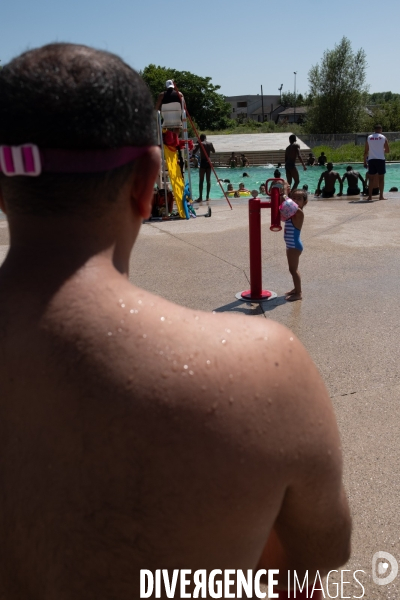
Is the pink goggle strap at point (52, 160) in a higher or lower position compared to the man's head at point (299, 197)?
higher

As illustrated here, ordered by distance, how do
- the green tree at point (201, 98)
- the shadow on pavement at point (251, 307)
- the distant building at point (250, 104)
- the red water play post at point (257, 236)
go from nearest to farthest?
the red water play post at point (257, 236), the shadow on pavement at point (251, 307), the green tree at point (201, 98), the distant building at point (250, 104)

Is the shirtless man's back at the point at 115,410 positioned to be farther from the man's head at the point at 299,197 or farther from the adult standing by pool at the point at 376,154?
the adult standing by pool at the point at 376,154

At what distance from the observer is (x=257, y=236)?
20.7ft

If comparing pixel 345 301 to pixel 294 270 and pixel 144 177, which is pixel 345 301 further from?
pixel 144 177

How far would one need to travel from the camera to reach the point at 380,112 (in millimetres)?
52000

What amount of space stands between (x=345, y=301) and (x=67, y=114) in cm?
563

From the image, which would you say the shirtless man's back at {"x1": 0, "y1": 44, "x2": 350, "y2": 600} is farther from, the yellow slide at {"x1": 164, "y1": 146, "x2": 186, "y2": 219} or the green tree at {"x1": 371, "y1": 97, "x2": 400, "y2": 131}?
the green tree at {"x1": 371, "y1": 97, "x2": 400, "y2": 131}

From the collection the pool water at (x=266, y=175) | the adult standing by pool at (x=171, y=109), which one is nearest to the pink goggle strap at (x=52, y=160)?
the adult standing by pool at (x=171, y=109)

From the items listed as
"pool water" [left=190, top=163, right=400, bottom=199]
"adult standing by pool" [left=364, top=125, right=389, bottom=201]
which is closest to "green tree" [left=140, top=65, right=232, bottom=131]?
"pool water" [left=190, top=163, right=400, bottom=199]

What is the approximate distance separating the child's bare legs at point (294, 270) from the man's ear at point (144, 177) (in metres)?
Result: 5.31

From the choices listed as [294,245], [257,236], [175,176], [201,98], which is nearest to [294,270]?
[294,245]

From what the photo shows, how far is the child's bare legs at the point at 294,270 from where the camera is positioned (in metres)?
6.52

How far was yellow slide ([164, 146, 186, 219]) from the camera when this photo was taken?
39.8ft

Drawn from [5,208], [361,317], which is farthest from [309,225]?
[5,208]
